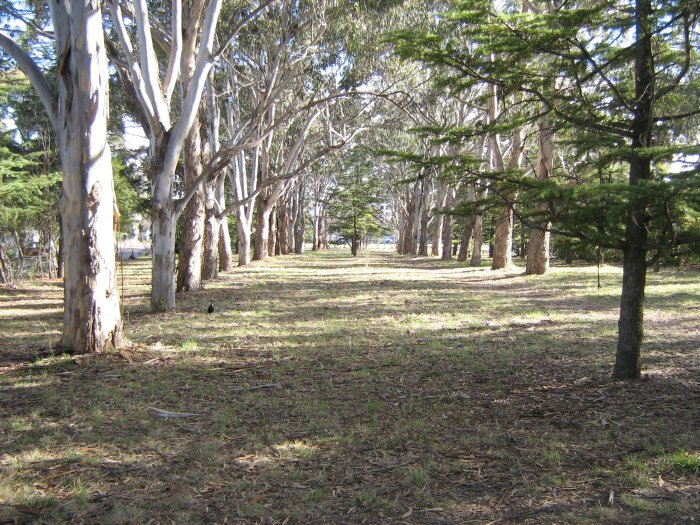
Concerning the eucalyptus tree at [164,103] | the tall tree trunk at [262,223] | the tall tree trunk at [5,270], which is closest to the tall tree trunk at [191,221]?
the eucalyptus tree at [164,103]

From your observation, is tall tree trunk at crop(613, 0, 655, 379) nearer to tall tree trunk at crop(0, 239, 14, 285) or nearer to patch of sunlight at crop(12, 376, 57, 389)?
patch of sunlight at crop(12, 376, 57, 389)

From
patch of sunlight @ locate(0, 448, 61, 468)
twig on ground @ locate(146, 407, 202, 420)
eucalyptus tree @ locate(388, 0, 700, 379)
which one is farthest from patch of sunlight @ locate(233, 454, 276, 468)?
eucalyptus tree @ locate(388, 0, 700, 379)

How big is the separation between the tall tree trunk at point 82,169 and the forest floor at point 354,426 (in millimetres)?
687

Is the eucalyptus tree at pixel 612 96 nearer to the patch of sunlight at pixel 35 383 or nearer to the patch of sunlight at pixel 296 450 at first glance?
the patch of sunlight at pixel 296 450

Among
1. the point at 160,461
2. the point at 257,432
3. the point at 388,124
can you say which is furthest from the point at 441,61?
the point at 388,124

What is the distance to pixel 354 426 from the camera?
423 centimetres

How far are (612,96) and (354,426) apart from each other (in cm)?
404

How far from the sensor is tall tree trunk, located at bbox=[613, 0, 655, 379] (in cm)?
436

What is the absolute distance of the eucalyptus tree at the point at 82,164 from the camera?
5.84m

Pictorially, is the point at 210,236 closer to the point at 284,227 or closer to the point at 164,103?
the point at 164,103

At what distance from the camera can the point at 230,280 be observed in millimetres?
16391

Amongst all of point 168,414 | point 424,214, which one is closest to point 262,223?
point 424,214

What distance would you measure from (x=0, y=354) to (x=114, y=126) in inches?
724

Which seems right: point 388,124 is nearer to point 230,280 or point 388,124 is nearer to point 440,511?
point 230,280
